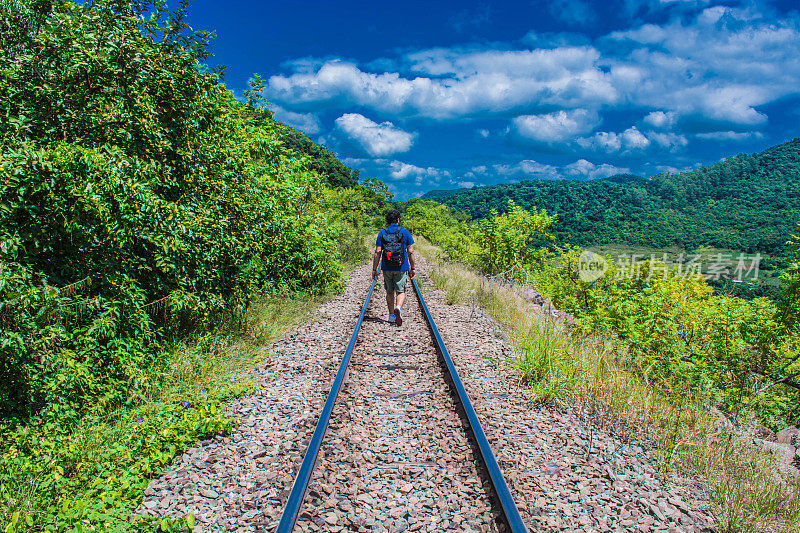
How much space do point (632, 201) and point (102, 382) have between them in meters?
117

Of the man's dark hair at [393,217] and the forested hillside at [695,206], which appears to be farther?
the forested hillside at [695,206]

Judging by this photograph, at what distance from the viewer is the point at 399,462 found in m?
3.87

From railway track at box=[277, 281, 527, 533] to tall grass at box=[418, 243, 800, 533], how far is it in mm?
1313

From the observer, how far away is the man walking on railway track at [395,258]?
8.32 meters

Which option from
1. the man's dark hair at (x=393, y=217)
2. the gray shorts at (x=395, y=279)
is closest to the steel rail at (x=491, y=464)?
the gray shorts at (x=395, y=279)

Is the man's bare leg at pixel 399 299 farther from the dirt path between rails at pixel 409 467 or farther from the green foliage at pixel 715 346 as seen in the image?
the green foliage at pixel 715 346

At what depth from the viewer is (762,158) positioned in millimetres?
101875

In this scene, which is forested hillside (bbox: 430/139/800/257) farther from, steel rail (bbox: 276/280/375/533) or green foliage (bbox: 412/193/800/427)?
steel rail (bbox: 276/280/375/533)

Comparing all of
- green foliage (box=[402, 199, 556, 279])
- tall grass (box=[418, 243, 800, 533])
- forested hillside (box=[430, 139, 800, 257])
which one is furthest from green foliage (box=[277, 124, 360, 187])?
tall grass (box=[418, 243, 800, 533])

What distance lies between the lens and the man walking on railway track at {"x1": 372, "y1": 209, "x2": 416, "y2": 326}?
8320 millimetres

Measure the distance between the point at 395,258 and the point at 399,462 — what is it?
4853 mm

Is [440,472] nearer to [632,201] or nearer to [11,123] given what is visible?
[11,123]

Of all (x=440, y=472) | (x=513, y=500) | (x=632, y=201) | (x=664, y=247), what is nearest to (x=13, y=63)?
(x=440, y=472)

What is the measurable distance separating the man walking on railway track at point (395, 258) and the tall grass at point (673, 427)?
7.79ft
